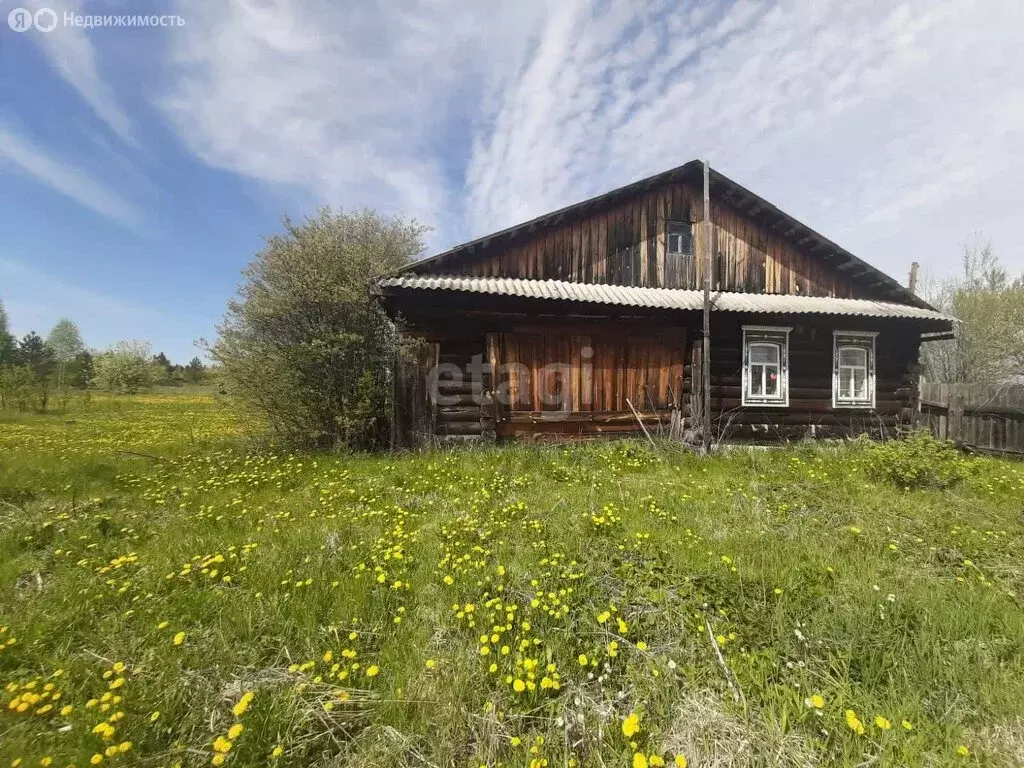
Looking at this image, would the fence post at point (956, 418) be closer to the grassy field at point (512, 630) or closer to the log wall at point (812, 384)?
the log wall at point (812, 384)

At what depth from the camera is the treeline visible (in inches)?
676

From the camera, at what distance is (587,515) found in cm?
451

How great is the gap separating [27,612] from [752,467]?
910 cm

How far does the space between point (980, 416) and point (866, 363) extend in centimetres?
262

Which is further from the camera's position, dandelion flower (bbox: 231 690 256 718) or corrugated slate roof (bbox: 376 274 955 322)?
corrugated slate roof (bbox: 376 274 955 322)

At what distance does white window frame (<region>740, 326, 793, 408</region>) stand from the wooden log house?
35mm

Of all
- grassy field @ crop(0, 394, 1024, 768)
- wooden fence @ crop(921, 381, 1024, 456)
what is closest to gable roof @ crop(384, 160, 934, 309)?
wooden fence @ crop(921, 381, 1024, 456)

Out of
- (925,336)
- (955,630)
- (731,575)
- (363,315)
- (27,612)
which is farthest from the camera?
(925,336)

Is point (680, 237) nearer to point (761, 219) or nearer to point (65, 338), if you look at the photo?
point (761, 219)

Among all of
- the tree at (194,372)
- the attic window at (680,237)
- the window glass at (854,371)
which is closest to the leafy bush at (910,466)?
the window glass at (854,371)

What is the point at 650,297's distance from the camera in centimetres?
884

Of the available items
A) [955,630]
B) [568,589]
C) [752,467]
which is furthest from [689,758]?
[752,467]

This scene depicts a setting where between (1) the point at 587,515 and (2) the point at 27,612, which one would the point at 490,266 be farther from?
(2) the point at 27,612

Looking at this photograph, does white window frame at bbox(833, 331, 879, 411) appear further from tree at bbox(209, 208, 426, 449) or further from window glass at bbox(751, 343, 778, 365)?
tree at bbox(209, 208, 426, 449)
